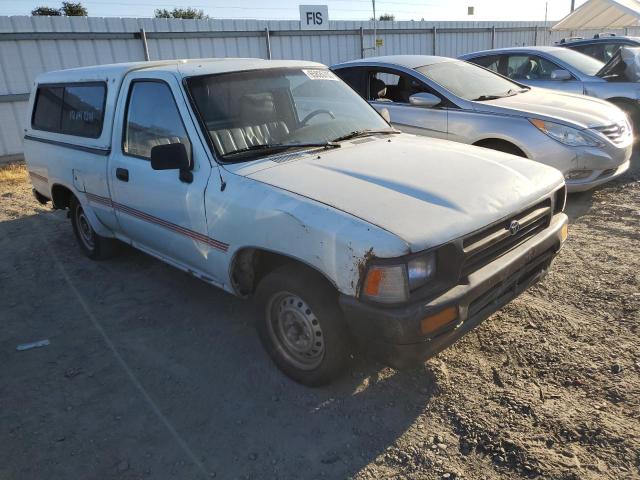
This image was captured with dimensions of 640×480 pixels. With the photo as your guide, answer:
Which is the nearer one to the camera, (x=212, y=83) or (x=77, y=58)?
(x=212, y=83)

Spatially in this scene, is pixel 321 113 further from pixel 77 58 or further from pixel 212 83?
pixel 77 58

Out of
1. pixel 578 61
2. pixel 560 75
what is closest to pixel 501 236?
pixel 560 75

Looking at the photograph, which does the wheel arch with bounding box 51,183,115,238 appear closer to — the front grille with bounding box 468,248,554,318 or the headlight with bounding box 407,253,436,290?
the headlight with bounding box 407,253,436,290

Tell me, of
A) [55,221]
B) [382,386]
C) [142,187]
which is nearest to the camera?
[382,386]

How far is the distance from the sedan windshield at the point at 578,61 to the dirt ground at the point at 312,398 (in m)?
5.19

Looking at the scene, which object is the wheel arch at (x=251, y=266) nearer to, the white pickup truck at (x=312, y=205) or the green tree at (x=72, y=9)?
the white pickup truck at (x=312, y=205)

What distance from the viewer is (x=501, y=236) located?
278 centimetres

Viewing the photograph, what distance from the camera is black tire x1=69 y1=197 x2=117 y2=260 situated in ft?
17.0

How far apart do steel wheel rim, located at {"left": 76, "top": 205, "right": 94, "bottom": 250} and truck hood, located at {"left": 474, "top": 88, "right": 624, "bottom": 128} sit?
4.41 meters

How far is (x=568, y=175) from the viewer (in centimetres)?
552

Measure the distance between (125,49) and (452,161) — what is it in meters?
10.4

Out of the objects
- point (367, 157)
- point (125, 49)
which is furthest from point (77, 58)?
point (367, 157)

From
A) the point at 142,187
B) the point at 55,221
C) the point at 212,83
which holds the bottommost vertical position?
the point at 55,221

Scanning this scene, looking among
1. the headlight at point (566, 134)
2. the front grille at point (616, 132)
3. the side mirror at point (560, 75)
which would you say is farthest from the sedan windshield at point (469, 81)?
the side mirror at point (560, 75)
